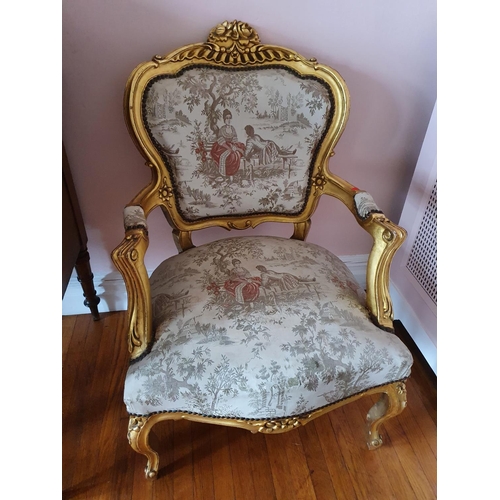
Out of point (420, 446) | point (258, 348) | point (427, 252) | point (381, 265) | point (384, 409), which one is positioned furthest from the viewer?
point (427, 252)

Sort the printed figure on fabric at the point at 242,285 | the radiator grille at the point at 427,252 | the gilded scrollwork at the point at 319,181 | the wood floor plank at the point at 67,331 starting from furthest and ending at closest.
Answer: the wood floor plank at the point at 67,331 → the radiator grille at the point at 427,252 → the gilded scrollwork at the point at 319,181 → the printed figure on fabric at the point at 242,285

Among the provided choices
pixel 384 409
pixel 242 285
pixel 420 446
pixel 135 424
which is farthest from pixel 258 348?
pixel 420 446

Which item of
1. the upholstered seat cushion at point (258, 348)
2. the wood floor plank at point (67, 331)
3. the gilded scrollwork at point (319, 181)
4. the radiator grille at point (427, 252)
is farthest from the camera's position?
the wood floor plank at point (67, 331)

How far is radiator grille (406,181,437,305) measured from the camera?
4.21ft

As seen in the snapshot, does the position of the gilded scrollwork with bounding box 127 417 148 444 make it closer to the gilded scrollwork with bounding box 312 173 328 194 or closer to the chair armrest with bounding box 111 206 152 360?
the chair armrest with bounding box 111 206 152 360

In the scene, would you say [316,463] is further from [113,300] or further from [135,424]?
[113,300]

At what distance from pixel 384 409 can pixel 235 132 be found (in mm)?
755

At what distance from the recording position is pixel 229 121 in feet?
3.44

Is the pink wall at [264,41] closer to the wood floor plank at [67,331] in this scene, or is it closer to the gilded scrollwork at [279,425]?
the wood floor plank at [67,331]

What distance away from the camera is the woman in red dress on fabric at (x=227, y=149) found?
3.45 feet

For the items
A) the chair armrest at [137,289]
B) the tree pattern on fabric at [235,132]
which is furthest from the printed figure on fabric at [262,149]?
the chair armrest at [137,289]

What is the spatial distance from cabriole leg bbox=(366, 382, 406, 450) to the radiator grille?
406 millimetres
